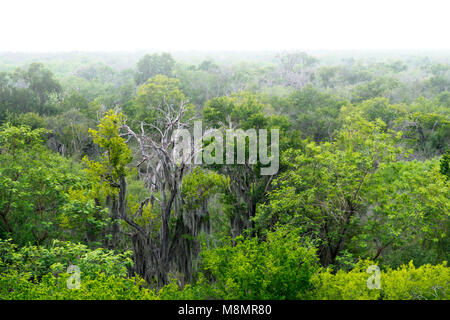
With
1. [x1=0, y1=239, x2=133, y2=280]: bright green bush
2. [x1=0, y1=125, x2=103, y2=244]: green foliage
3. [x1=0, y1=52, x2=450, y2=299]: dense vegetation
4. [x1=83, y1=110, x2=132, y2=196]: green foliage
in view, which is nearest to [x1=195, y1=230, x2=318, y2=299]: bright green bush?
[x1=0, y1=52, x2=450, y2=299]: dense vegetation

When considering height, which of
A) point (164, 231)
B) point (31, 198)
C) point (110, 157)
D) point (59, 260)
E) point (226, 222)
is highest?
point (110, 157)

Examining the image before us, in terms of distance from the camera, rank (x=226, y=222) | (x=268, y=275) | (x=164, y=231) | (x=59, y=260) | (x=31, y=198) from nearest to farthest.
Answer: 1. (x=268, y=275)
2. (x=59, y=260)
3. (x=31, y=198)
4. (x=164, y=231)
5. (x=226, y=222)

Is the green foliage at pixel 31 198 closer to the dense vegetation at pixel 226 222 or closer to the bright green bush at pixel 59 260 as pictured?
the dense vegetation at pixel 226 222

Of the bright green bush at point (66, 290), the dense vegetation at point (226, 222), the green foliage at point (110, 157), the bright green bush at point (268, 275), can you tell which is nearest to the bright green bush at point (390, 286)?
the dense vegetation at point (226, 222)

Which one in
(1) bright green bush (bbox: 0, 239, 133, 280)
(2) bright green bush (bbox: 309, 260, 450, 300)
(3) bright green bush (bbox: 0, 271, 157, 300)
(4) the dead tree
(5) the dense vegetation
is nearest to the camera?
(3) bright green bush (bbox: 0, 271, 157, 300)

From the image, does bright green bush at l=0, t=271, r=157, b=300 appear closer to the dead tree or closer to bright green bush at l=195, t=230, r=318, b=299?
bright green bush at l=195, t=230, r=318, b=299

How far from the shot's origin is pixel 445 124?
83.1ft

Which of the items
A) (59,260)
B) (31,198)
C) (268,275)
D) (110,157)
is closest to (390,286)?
(268,275)

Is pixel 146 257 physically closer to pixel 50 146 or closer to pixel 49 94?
pixel 50 146

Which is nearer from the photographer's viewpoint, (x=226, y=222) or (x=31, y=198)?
(x=31, y=198)

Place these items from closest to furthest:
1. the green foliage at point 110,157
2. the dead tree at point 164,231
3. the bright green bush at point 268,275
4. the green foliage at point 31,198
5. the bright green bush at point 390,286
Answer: the bright green bush at point 390,286 → the bright green bush at point 268,275 → the green foliage at point 31,198 → the green foliage at point 110,157 → the dead tree at point 164,231

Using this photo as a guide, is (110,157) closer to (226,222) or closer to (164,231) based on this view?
(164,231)

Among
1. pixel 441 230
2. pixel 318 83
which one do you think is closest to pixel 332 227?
pixel 441 230

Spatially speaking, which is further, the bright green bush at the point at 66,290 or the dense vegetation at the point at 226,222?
the dense vegetation at the point at 226,222
